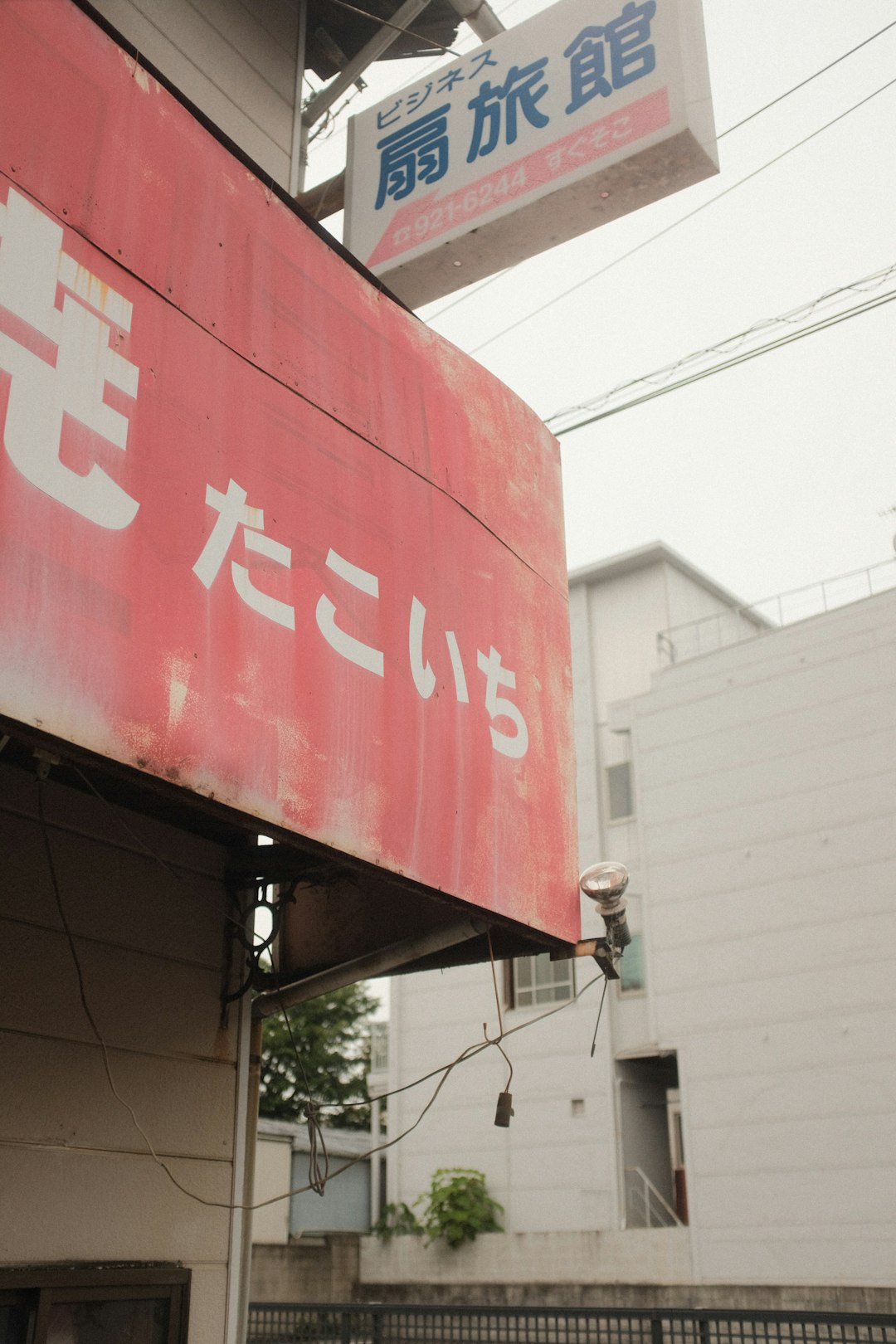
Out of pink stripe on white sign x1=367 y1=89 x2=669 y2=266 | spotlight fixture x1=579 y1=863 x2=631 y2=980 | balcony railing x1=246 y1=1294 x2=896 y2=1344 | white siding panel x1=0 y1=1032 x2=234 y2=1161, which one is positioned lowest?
balcony railing x1=246 y1=1294 x2=896 y2=1344

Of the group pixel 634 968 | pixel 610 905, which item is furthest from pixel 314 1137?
pixel 634 968

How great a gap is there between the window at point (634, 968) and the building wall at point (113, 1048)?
1908 cm

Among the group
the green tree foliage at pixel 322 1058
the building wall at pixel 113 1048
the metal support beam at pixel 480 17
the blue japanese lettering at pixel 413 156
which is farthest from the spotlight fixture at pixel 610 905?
the green tree foliage at pixel 322 1058

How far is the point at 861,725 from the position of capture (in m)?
20.7

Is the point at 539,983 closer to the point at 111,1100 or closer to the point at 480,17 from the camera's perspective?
the point at 480,17

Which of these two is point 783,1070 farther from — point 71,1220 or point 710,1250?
point 71,1220

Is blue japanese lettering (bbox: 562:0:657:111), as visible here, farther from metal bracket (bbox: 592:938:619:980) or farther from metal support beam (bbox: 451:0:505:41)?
metal bracket (bbox: 592:938:619:980)

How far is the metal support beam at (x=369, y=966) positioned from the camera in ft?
17.0

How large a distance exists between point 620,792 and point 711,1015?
18.8 feet

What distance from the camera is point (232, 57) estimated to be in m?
6.82

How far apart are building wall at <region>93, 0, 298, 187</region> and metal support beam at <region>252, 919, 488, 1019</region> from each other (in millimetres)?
4399

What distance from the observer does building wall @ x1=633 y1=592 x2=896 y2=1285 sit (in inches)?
747

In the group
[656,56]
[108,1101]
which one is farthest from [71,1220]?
[656,56]

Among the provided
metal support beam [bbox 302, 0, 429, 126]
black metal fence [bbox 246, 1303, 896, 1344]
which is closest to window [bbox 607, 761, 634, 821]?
black metal fence [bbox 246, 1303, 896, 1344]
